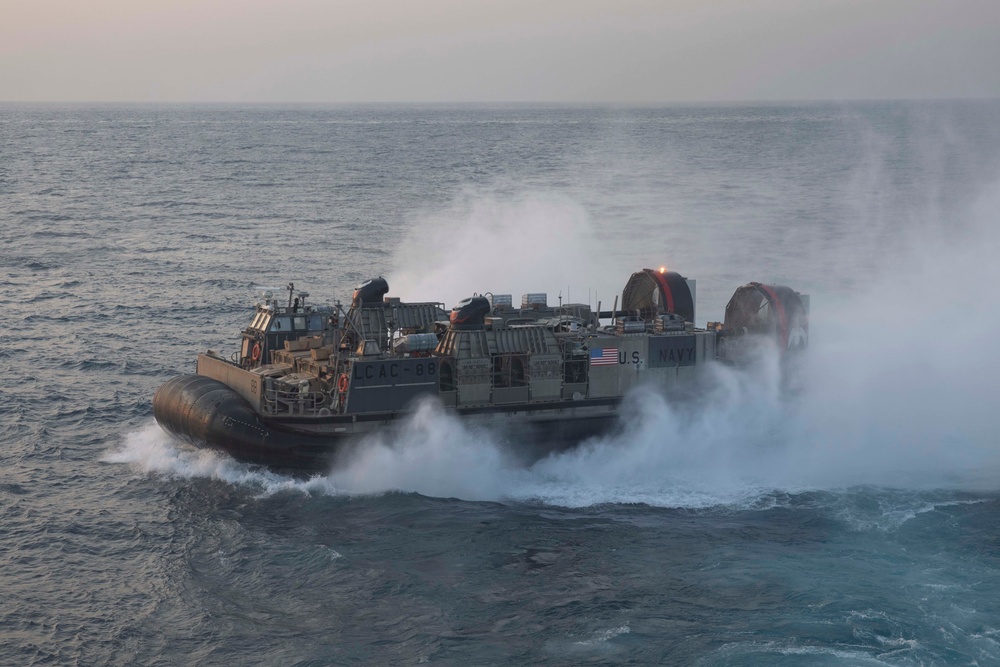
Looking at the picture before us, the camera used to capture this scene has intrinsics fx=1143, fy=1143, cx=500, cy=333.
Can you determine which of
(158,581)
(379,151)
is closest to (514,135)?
(379,151)

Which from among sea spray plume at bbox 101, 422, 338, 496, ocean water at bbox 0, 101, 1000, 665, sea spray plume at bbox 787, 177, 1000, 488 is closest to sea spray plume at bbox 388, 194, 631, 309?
ocean water at bbox 0, 101, 1000, 665

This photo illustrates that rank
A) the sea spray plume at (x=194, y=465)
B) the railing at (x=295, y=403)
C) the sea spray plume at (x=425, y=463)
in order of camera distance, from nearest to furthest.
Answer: the sea spray plume at (x=194, y=465) < the sea spray plume at (x=425, y=463) < the railing at (x=295, y=403)

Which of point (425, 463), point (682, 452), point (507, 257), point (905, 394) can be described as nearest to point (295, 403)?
point (425, 463)

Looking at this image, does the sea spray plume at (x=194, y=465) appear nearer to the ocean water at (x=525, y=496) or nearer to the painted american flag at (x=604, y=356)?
the ocean water at (x=525, y=496)

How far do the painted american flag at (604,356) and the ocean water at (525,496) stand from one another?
5.46 ft

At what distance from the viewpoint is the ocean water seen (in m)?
25.5

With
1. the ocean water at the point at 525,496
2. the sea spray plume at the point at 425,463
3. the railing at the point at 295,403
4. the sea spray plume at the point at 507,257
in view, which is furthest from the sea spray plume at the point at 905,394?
the railing at the point at 295,403

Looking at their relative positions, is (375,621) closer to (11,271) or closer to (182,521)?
(182,521)

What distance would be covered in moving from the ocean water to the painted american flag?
5.46 feet

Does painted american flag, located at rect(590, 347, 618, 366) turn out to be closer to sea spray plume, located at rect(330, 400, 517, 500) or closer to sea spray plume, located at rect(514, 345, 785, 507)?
sea spray plume, located at rect(514, 345, 785, 507)

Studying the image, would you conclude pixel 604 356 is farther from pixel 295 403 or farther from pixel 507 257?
pixel 507 257

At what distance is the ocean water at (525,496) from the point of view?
2552 cm

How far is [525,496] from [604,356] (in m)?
5.69

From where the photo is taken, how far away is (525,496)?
34156mm
